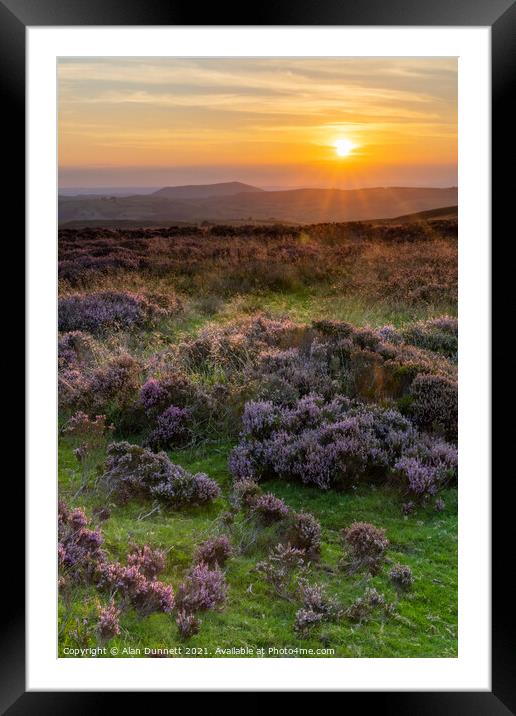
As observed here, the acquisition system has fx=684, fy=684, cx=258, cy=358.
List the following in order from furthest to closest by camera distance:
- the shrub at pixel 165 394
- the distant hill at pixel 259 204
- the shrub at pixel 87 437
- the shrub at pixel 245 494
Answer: the distant hill at pixel 259 204
the shrub at pixel 165 394
the shrub at pixel 87 437
the shrub at pixel 245 494

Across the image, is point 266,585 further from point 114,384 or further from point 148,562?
point 114,384

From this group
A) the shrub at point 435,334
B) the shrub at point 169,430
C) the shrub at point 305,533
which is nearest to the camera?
the shrub at point 305,533

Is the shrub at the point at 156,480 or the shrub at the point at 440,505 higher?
the shrub at the point at 156,480

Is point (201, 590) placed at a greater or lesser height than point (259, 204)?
lesser

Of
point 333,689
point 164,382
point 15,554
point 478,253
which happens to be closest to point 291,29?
point 478,253

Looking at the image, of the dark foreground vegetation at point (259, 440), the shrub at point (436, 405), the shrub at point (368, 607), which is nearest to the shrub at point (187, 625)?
the dark foreground vegetation at point (259, 440)

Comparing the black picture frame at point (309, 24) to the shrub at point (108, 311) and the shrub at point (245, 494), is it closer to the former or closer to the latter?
the shrub at point (245, 494)

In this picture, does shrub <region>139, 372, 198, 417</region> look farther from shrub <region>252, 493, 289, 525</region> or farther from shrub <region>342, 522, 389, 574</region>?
shrub <region>342, 522, 389, 574</region>

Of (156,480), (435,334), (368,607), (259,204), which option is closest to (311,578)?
(368,607)
